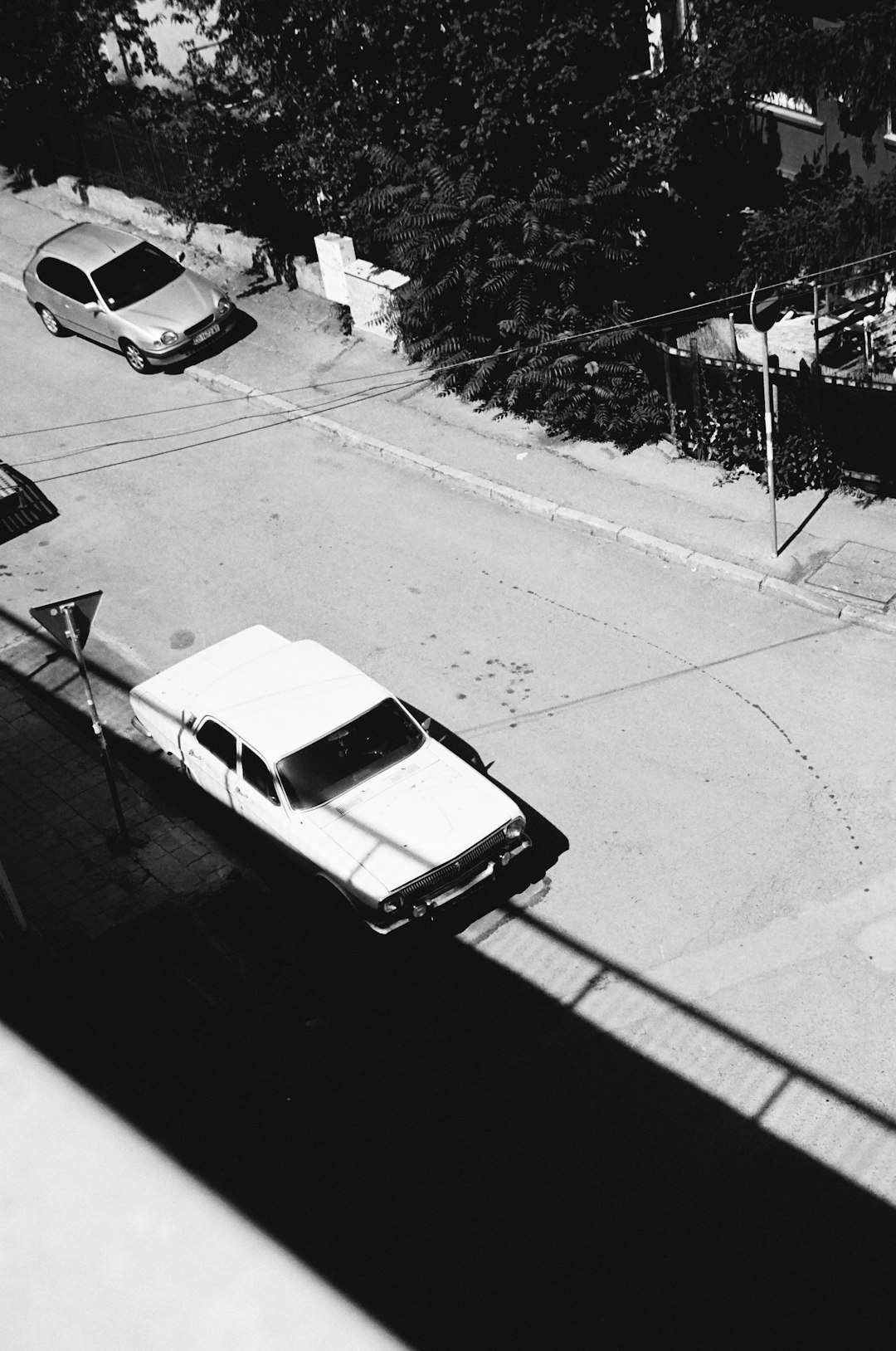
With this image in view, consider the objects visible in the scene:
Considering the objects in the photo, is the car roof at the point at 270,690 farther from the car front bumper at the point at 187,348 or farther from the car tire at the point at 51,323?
the car tire at the point at 51,323

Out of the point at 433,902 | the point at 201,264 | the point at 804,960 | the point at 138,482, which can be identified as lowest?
the point at 804,960

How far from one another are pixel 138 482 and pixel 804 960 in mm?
10913

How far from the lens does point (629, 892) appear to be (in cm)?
1034

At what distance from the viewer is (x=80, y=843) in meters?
11.3

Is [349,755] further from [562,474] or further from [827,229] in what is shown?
[827,229]

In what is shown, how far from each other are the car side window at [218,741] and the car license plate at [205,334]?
30.7 feet

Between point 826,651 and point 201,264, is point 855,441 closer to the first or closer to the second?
point 826,651

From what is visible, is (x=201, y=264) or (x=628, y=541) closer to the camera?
(x=628, y=541)

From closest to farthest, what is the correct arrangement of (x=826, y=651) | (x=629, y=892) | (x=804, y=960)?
(x=804, y=960)
(x=629, y=892)
(x=826, y=651)

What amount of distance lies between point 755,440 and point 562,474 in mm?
2310

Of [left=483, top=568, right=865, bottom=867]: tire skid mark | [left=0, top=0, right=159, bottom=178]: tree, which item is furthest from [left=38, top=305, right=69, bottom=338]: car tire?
[left=483, top=568, right=865, bottom=867]: tire skid mark

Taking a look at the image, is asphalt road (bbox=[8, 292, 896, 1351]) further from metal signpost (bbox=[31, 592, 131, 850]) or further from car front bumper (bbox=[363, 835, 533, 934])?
metal signpost (bbox=[31, 592, 131, 850])

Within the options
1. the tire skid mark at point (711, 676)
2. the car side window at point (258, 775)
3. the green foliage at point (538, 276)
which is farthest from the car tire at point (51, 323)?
the car side window at point (258, 775)

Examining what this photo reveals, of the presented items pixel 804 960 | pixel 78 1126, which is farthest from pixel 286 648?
pixel 78 1126
